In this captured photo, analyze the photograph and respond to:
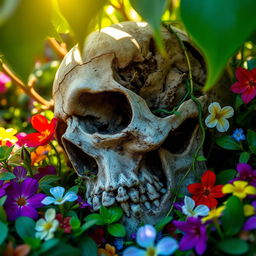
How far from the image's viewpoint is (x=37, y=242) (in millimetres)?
735

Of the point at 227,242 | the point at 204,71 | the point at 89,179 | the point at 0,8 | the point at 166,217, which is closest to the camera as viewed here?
the point at 0,8

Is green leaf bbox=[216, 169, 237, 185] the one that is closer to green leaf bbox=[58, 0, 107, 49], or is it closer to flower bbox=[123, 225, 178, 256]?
flower bbox=[123, 225, 178, 256]

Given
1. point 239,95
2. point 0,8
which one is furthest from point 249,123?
point 0,8

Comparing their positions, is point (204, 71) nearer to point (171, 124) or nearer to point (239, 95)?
point (239, 95)

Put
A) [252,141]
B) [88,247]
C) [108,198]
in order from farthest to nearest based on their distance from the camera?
[252,141] → [108,198] → [88,247]

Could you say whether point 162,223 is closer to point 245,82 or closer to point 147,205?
point 147,205

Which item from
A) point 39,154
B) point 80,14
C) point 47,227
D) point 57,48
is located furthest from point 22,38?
point 57,48

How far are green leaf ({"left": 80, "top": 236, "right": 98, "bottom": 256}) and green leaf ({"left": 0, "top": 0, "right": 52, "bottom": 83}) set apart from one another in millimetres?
381

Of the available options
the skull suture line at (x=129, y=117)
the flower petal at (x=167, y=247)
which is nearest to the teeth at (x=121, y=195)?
the skull suture line at (x=129, y=117)

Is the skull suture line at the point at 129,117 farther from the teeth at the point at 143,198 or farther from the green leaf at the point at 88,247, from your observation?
the green leaf at the point at 88,247

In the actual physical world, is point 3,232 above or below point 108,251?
above

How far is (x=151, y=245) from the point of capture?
2.35ft

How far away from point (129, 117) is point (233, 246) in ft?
1.50

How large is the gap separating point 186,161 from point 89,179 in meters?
0.25
